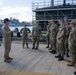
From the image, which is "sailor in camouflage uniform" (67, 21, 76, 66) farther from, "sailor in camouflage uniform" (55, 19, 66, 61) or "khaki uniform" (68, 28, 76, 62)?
"sailor in camouflage uniform" (55, 19, 66, 61)

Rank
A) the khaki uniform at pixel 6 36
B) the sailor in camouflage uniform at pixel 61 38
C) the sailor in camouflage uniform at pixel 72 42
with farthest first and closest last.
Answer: the sailor in camouflage uniform at pixel 61 38 < the khaki uniform at pixel 6 36 < the sailor in camouflage uniform at pixel 72 42

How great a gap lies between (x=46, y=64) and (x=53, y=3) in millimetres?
15559

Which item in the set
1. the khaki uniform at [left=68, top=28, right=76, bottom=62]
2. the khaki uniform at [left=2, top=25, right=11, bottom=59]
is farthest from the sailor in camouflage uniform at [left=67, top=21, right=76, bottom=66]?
the khaki uniform at [left=2, top=25, right=11, bottom=59]

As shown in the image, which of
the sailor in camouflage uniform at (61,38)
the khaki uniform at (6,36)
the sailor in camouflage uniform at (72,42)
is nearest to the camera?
the sailor in camouflage uniform at (72,42)

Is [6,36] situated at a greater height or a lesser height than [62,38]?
greater

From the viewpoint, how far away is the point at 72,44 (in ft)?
23.3

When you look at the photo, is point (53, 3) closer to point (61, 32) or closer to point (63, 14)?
point (63, 14)

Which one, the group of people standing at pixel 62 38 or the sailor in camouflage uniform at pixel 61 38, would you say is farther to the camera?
the sailor in camouflage uniform at pixel 61 38

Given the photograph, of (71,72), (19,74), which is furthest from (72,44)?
(19,74)

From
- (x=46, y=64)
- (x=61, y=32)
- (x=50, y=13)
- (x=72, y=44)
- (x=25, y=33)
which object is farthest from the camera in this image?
(x=50, y=13)

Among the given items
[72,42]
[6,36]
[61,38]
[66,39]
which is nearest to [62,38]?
[61,38]

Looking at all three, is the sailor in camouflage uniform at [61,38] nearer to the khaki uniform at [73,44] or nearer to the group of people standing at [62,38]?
the group of people standing at [62,38]

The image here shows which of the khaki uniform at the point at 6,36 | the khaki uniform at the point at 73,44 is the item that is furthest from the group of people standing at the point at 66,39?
the khaki uniform at the point at 6,36

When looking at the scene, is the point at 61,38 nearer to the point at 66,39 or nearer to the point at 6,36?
the point at 66,39
